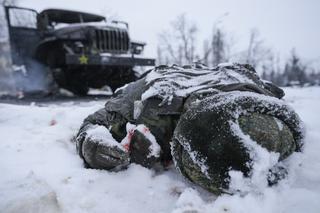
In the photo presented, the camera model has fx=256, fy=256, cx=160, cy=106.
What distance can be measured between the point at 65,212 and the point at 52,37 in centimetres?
532

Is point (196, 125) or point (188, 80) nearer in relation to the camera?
point (196, 125)


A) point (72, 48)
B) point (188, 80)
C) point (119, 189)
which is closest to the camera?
point (119, 189)

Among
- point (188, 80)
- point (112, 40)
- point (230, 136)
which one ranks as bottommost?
point (230, 136)

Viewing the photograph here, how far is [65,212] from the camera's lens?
46.2 inches

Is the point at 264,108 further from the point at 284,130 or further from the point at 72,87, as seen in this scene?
the point at 72,87

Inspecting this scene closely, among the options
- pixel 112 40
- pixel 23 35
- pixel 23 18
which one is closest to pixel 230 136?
pixel 112 40

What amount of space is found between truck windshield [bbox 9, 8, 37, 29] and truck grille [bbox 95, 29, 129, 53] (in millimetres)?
2310

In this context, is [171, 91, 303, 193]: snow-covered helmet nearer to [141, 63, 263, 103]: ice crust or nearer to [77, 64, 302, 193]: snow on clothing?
[77, 64, 302, 193]: snow on clothing

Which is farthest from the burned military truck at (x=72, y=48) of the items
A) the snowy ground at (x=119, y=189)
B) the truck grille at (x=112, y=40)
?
the snowy ground at (x=119, y=189)

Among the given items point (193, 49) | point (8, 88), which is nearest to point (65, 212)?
point (8, 88)

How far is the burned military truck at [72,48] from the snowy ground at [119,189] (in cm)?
382

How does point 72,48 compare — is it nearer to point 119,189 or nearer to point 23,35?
point 23,35

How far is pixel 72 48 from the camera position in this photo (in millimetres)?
5406

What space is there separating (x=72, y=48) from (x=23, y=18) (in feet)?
7.80
